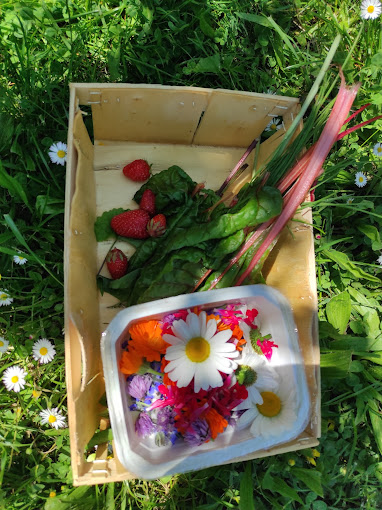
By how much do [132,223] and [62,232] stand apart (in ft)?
0.98

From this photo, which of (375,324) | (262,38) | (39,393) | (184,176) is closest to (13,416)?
(39,393)

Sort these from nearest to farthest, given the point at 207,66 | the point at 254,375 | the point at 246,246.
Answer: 1. the point at 254,375
2. the point at 246,246
3. the point at 207,66

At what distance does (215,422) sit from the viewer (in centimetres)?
113

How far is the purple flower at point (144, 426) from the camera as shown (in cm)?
120

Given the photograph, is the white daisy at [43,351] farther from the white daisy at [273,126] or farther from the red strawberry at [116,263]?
the white daisy at [273,126]

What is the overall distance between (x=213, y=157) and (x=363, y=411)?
117cm

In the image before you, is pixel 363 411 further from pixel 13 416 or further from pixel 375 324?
pixel 13 416

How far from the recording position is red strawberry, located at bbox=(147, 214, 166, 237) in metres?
1.42

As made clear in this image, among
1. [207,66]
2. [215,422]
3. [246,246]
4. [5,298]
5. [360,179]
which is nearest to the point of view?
[215,422]

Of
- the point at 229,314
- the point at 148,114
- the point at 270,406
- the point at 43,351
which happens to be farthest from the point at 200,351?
the point at 148,114

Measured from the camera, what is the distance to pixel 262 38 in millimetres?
1705

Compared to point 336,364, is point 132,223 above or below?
above

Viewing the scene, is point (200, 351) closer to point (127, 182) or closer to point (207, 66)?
point (127, 182)

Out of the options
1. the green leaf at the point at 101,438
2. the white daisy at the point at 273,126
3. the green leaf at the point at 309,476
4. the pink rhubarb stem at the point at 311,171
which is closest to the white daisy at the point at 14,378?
the green leaf at the point at 101,438
